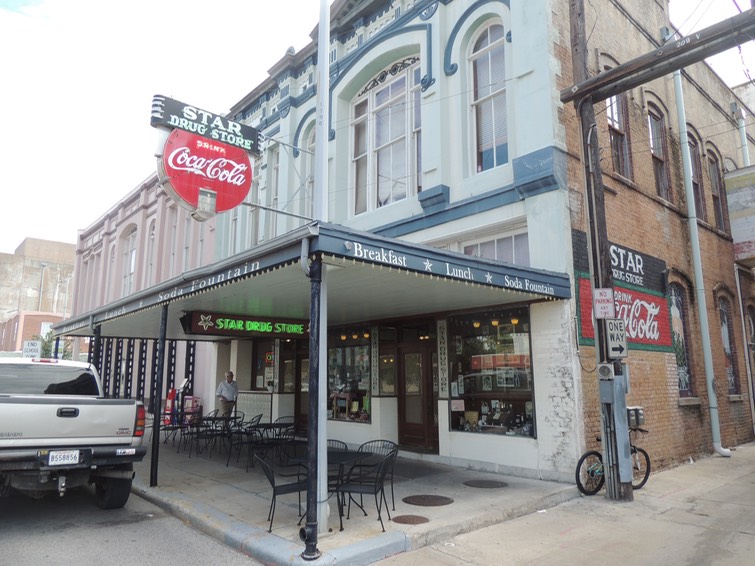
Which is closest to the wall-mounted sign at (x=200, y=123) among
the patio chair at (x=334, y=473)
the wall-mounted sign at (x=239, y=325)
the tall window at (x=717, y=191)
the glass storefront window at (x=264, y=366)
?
the wall-mounted sign at (x=239, y=325)

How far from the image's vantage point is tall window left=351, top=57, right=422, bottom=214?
513 inches

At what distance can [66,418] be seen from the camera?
6691mm

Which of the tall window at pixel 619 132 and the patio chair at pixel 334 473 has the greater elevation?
the tall window at pixel 619 132

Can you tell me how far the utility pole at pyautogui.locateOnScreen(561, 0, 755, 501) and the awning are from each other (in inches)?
Answer: 36.3

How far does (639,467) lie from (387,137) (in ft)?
29.8

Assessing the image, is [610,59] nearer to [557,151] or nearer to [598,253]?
[557,151]

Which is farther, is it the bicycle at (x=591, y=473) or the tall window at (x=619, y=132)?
the tall window at (x=619, y=132)

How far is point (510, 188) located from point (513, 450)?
4.56 meters

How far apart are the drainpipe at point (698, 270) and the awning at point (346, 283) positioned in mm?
5694

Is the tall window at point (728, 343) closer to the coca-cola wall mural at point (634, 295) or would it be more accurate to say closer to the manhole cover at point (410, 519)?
the coca-cola wall mural at point (634, 295)

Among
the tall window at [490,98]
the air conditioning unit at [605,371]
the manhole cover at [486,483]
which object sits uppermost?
the tall window at [490,98]

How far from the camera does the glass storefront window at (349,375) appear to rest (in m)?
13.2

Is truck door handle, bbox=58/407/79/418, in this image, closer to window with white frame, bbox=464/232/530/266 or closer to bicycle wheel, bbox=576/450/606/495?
bicycle wheel, bbox=576/450/606/495

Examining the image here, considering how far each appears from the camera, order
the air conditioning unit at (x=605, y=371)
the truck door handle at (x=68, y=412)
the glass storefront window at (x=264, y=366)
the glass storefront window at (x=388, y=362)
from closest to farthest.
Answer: the truck door handle at (x=68, y=412) < the air conditioning unit at (x=605, y=371) < the glass storefront window at (x=388, y=362) < the glass storefront window at (x=264, y=366)
